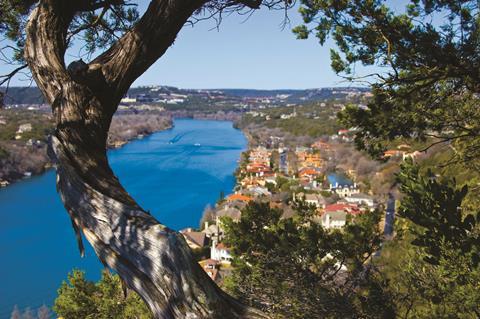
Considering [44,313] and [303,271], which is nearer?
[303,271]

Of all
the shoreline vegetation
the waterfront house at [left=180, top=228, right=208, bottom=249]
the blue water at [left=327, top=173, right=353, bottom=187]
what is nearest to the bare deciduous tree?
the shoreline vegetation

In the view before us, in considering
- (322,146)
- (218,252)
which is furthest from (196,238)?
(322,146)

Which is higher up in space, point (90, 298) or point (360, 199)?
point (90, 298)

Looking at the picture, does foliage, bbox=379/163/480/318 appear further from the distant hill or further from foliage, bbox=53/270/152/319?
the distant hill

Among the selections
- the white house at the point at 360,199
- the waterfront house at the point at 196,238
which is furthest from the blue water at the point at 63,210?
the white house at the point at 360,199

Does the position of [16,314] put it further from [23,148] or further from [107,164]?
[23,148]

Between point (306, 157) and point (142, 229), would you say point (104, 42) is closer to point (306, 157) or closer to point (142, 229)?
point (142, 229)
